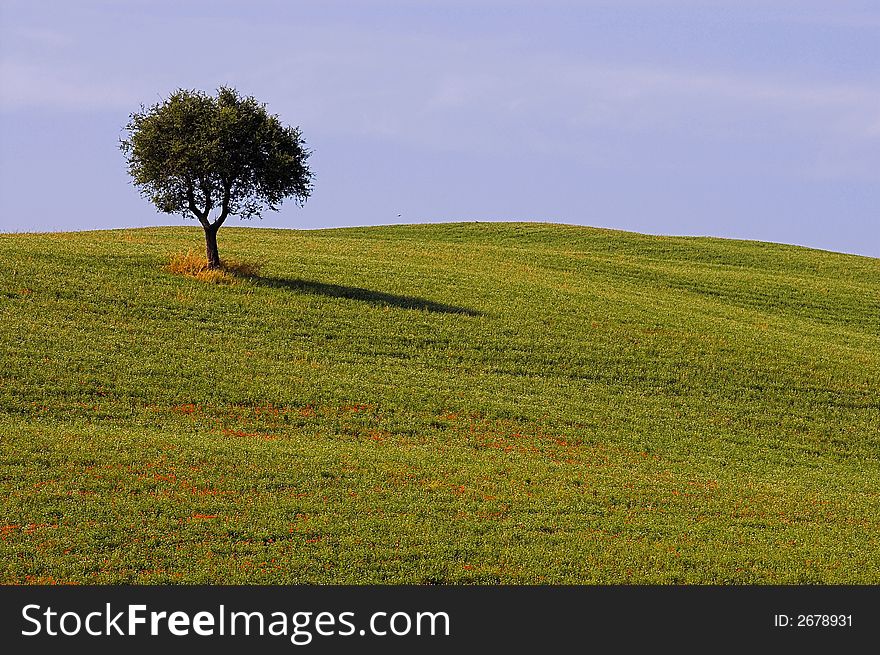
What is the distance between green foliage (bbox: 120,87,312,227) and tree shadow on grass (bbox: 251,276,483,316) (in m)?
4.74

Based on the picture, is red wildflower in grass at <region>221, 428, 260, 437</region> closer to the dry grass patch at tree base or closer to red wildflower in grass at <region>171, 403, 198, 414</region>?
red wildflower in grass at <region>171, 403, 198, 414</region>

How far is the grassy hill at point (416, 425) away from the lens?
19688 mm

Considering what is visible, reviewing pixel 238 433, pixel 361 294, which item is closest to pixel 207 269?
pixel 361 294

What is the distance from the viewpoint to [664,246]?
77.8 metres

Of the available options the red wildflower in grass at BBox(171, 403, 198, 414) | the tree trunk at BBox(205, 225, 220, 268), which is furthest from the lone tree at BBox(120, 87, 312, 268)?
the red wildflower in grass at BBox(171, 403, 198, 414)

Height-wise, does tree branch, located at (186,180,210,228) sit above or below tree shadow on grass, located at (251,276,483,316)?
above

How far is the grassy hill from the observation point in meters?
19.7

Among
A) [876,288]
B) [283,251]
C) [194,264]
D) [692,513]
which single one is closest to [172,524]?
[692,513]

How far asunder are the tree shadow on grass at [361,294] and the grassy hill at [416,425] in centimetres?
26

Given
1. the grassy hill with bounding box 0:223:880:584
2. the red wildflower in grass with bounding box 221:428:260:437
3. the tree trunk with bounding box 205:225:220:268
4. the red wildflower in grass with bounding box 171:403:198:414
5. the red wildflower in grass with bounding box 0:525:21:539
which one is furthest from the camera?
the tree trunk with bounding box 205:225:220:268

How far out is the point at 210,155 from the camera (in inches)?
1837

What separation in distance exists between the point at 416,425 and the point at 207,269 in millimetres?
22041

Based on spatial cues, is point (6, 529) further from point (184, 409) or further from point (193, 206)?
A: point (193, 206)

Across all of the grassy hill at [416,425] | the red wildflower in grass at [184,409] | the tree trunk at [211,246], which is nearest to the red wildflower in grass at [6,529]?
the grassy hill at [416,425]
